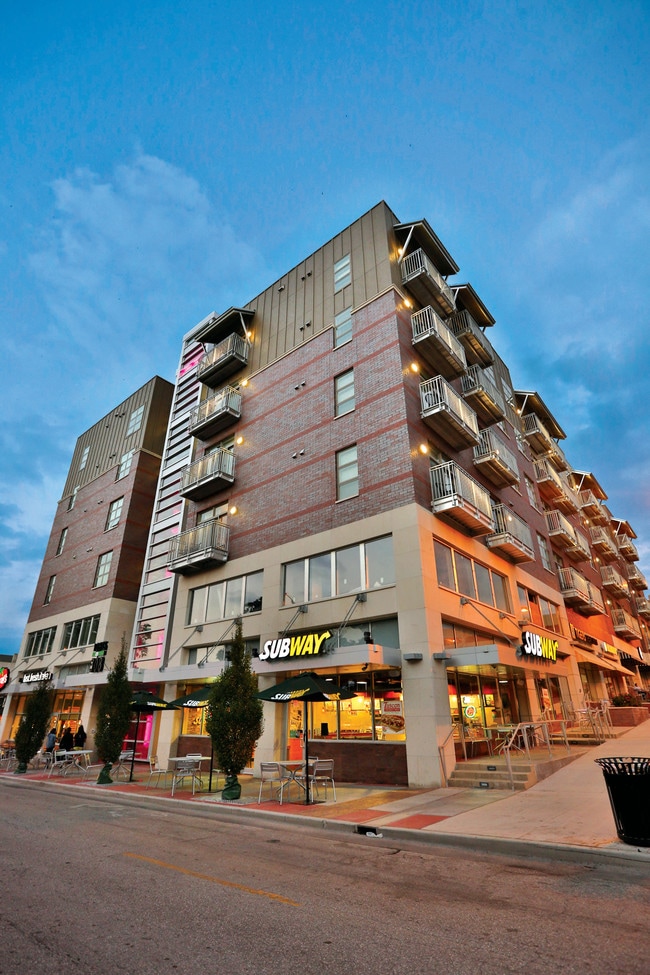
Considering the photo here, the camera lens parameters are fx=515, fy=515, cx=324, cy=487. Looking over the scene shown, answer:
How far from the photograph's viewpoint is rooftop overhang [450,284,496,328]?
2408 centimetres

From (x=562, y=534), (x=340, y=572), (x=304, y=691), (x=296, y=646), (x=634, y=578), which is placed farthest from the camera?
(x=634, y=578)

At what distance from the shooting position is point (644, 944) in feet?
13.6

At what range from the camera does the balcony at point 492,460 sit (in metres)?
21.6

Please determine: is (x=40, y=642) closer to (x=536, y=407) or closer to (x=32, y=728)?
(x=32, y=728)

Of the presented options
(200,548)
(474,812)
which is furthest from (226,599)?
(474,812)

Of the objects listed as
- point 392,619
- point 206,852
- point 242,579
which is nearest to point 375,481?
point 392,619

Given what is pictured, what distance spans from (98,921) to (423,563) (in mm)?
11957

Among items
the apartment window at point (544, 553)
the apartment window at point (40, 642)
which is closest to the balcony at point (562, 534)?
the apartment window at point (544, 553)

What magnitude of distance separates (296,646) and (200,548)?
25.5ft

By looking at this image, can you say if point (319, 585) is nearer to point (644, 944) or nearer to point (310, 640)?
point (310, 640)

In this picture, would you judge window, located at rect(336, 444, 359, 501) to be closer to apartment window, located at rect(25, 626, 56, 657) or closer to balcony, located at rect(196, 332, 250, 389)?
balcony, located at rect(196, 332, 250, 389)

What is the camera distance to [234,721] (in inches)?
534

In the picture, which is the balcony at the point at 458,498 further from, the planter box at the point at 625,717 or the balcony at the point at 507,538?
the planter box at the point at 625,717

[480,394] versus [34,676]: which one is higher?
[480,394]
